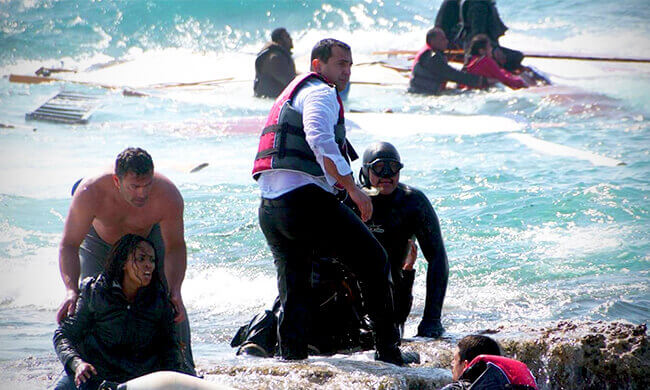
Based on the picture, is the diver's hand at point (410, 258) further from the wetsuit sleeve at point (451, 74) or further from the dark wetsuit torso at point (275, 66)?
the wetsuit sleeve at point (451, 74)

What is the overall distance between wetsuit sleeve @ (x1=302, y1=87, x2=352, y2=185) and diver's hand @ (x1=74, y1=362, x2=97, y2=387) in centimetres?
140

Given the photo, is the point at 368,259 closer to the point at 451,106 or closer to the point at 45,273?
the point at 45,273

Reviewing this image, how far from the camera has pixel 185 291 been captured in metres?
7.46

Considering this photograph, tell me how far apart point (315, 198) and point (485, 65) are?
11162 millimetres

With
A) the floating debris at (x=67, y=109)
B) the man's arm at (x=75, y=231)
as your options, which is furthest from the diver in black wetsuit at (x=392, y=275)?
the floating debris at (x=67, y=109)

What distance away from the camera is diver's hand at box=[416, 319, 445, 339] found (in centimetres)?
518

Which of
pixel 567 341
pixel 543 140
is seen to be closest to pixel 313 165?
pixel 567 341

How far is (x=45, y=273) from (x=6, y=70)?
594 inches

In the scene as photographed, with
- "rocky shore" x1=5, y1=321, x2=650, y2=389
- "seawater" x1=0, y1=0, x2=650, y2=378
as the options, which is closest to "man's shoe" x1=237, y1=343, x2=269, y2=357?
"rocky shore" x1=5, y1=321, x2=650, y2=389

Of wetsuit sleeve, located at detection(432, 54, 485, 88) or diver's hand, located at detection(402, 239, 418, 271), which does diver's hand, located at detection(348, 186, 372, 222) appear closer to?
diver's hand, located at detection(402, 239, 418, 271)

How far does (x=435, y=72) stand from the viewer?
15016 millimetres

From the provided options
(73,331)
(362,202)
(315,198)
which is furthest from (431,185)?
(73,331)

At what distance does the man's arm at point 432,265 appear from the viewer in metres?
5.20

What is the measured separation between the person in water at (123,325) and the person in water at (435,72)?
36.6ft
